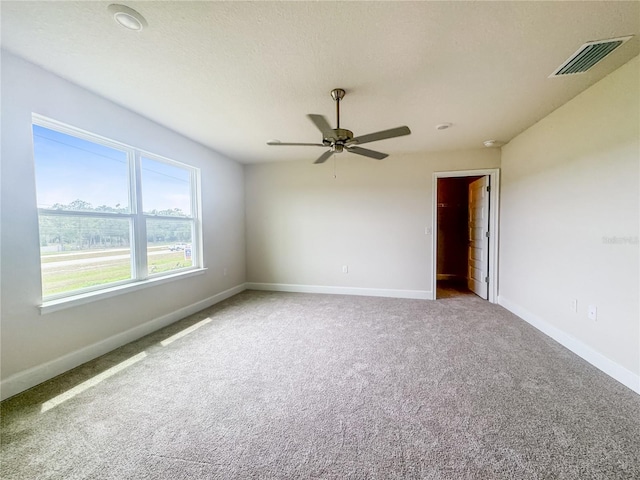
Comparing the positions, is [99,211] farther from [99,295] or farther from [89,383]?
[89,383]

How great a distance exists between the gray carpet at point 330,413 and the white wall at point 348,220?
5.59 feet

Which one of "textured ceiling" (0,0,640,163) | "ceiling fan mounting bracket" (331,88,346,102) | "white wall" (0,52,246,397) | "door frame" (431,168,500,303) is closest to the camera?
"textured ceiling" (0,0,640,163)

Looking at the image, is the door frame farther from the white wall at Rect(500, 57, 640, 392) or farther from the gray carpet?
the gray carpet

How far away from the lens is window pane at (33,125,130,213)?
6.75 ft

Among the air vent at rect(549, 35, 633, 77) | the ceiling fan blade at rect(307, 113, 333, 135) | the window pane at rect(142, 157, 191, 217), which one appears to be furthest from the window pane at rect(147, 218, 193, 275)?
the air vent at rect(549, 35, 633, 77)

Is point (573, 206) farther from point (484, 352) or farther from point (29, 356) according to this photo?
point (29, 356)

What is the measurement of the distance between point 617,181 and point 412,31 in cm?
200

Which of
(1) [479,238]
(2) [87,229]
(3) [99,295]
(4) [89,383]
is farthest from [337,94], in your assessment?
(1) [479,238]

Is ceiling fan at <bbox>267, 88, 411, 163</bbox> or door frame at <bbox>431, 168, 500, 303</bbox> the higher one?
ceiling fan at <bbox>267, 88, 411, 163</bbox>

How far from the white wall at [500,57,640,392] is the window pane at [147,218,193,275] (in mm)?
4354

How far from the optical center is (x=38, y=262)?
1938 millimetres

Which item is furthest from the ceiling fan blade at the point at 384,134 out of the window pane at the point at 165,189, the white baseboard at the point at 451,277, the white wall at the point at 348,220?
the white baseboard at the point at 451,277

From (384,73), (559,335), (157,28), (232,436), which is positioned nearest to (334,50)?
(384,73)

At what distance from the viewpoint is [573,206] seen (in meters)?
2.37
